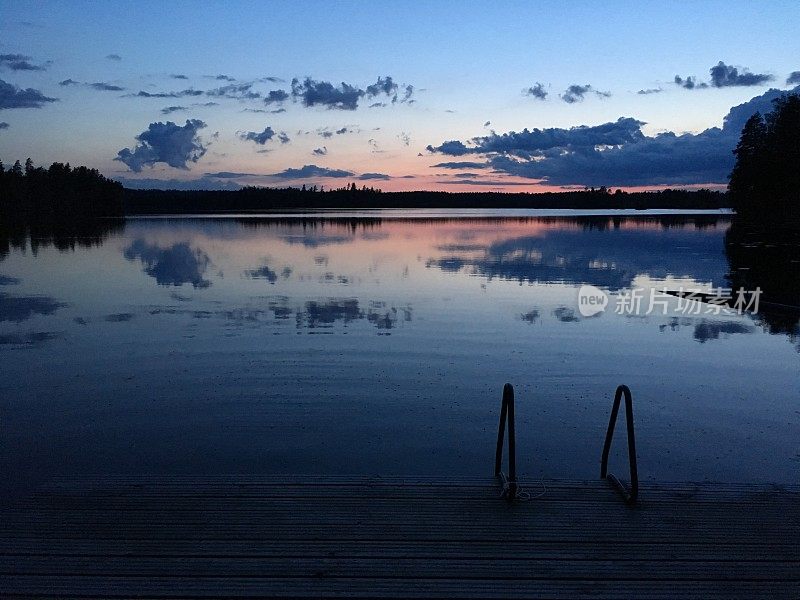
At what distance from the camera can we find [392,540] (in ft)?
19.9

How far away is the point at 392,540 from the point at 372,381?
761cm

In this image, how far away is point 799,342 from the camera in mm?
17719

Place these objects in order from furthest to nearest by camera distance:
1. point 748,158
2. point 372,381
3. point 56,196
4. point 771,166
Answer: point 56,196, point 748,158, point 771,166, point 372,381

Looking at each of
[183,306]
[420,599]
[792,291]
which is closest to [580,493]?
[420,599]

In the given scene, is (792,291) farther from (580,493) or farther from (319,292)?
Result: (580,493)

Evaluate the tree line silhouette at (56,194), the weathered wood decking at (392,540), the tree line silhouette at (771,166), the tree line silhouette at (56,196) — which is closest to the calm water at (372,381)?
the weathered wood decking at (392,540)

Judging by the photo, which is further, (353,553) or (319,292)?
(319,292)

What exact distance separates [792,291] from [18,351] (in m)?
29.9
